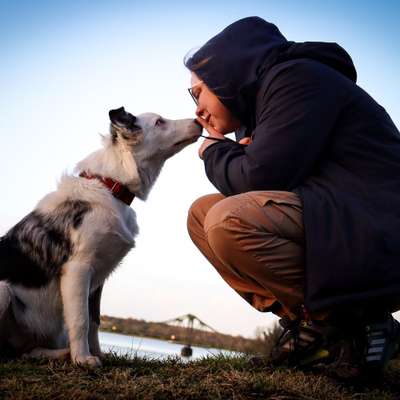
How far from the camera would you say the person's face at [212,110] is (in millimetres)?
4004

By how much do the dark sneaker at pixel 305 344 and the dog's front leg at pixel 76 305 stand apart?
1500 millimetres

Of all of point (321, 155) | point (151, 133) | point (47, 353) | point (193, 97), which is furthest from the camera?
point (151, 133)

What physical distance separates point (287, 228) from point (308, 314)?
0.67m

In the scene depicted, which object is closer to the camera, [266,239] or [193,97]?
[266,239]

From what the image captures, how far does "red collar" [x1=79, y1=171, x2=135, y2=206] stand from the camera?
14.5 ft

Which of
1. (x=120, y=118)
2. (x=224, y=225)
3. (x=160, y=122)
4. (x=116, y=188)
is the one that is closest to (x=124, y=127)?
(x=120, y=118)

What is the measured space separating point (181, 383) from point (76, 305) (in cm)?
128

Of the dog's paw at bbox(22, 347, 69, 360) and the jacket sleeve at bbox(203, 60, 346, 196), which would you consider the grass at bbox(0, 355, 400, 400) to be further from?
the jacket sleeve at bbox(203, 60, 346, 196)

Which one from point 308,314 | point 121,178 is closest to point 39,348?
point 121,178

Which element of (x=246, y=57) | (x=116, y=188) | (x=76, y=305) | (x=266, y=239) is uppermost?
(x=246, y=57)

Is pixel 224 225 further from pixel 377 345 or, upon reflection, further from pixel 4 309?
pixel 4 309

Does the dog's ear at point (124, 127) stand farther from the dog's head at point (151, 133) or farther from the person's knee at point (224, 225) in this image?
the person's knee at point (224, 225)

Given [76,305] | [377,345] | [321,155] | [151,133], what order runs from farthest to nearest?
[151,133]
[76,305]
[321,155]
[377,345]

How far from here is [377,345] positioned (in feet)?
10.8
